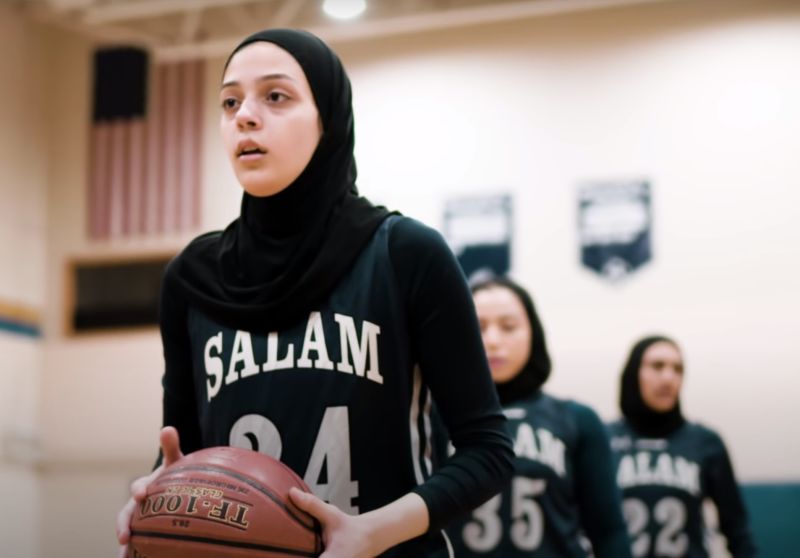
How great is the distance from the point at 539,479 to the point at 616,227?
5.05 meters

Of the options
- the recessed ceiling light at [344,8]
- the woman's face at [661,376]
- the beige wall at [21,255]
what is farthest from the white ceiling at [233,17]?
the woman's face at [661,376]

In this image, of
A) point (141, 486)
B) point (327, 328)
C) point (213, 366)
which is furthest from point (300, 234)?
point (141, 486)

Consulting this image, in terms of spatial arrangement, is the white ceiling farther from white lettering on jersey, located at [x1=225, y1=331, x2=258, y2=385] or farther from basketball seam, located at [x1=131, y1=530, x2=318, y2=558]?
basketball seam, located at [x1=131, y1=530, x2=318, y2=558]

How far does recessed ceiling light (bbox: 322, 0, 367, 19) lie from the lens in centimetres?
923

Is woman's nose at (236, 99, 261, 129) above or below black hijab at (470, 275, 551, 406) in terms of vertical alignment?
above

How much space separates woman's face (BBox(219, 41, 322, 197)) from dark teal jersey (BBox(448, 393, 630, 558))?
6.16ft

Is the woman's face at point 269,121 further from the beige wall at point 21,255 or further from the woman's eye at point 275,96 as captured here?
the beige wall at point 21,255

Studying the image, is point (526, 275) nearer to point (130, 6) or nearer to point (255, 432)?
point (130, 6)

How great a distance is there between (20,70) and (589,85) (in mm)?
5261

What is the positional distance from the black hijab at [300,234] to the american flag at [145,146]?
25.8ft

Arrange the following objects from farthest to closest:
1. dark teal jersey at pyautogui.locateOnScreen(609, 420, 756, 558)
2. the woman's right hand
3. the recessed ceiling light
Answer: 1. the recessed ceiling light
2. dark teal jersey at pyautogui.locateOnScreen(609, 420, 756, 558)
3. the woman's right hand

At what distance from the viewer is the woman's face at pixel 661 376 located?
17.7 ft

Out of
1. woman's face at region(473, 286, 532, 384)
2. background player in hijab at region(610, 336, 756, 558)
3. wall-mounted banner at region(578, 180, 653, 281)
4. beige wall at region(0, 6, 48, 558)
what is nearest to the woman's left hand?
woman's face at region(473, 286, 532, 384)

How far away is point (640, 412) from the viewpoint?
541 centimetres
